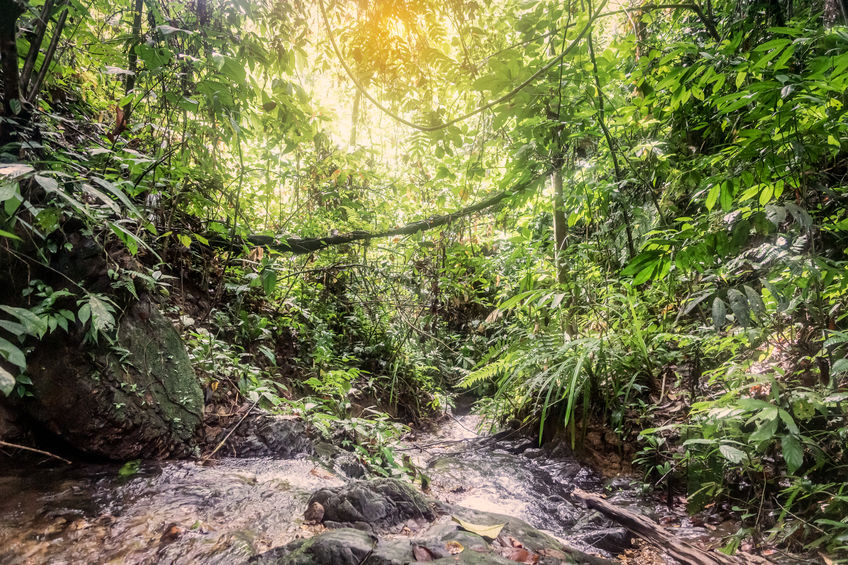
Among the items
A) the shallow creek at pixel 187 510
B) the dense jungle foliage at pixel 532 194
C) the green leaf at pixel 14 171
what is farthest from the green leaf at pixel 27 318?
the shallow creek at pixel 187 510

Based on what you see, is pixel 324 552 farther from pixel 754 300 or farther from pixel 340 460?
pixel 754 300

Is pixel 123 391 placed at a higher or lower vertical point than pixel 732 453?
higher

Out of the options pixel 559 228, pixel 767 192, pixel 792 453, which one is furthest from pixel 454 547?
pixel 559 228

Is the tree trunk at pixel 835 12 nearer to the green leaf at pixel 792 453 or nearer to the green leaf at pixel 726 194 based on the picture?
the green leaf at pixel 726 194

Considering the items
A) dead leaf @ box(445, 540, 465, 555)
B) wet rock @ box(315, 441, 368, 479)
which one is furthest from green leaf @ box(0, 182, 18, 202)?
wet rock @ box(315, 441, 368, 479)

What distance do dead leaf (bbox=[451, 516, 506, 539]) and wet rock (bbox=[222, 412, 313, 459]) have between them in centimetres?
137

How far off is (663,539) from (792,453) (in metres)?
0.83

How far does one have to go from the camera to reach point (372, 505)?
1674mm

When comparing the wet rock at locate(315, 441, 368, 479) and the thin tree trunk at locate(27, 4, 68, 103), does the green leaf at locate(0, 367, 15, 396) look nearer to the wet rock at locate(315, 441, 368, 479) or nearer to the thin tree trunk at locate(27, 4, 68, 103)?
the thin tree trunk at locate(27, 4, 68, 103)

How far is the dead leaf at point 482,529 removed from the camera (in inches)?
61.2

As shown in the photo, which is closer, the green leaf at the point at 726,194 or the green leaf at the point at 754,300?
the green leaf at the point at 754,300

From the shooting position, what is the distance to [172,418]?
216 centimetres

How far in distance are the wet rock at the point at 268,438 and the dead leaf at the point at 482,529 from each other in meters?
1.37

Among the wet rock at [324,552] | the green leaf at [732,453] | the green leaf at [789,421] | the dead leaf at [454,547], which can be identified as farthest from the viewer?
the green leaf at [732,453]
